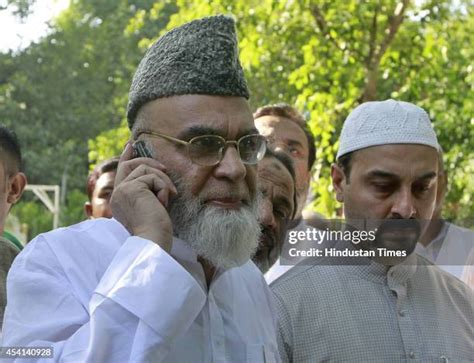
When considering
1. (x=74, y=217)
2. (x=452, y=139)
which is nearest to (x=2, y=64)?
(x=74, y=217)

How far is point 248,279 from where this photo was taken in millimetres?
2584

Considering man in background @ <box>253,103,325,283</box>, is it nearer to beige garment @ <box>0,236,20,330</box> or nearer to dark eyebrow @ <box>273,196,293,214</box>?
dark eyebrow @ <box>273,196,293,214</box>

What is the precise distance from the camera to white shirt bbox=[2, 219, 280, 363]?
1937 millimetres

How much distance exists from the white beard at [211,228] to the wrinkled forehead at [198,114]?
0.15m

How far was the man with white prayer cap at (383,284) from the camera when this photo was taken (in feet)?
8.40

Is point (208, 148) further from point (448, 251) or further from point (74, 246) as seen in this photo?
point (448, 251)

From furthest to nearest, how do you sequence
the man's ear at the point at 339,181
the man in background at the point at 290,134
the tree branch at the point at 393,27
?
the tree branch at the point at 393,27 < the man in background at the point at 290,134 < the man's ear at the point at 339,181

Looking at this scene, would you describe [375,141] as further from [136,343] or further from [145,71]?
[136,343]

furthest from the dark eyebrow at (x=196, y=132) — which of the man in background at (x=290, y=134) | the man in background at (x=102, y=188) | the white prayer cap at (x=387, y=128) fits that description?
the man in background at (x=102, y=188)

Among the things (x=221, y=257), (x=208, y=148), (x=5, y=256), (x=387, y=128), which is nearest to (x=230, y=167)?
(x=208, y=148)

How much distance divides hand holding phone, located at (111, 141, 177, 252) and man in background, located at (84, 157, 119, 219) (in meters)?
2.51

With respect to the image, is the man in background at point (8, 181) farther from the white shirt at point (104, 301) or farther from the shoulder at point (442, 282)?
the shoulder at point (442, 282)

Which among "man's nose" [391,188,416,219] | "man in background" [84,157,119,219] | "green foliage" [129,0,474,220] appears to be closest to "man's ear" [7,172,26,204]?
"man in background" [84,157,119,219]

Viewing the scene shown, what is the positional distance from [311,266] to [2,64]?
3421cm
